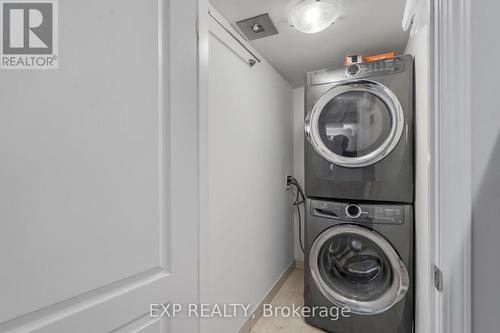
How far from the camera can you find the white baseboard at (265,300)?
68.1 inches

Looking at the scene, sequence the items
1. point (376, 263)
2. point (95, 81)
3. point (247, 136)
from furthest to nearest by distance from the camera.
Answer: point (247, 136)
point (376, 263)
point (95, 81)

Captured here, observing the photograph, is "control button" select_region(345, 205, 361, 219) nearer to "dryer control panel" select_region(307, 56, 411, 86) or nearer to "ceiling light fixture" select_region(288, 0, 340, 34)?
"dryer control panel" select_region(307, 56, 411, 86)

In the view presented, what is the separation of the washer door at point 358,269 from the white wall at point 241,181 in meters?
0.52

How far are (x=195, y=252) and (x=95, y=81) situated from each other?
2.42 ft

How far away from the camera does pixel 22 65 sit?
22.1 inches

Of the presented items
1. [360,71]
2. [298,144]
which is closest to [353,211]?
[360,71]

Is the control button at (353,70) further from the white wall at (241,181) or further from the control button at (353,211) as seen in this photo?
the control button at (353,211)

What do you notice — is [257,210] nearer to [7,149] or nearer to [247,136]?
[247,136]

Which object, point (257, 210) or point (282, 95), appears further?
point (282, 95)

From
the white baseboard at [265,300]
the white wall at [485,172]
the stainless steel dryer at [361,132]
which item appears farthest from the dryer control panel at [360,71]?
the white baseboard at [265,300]

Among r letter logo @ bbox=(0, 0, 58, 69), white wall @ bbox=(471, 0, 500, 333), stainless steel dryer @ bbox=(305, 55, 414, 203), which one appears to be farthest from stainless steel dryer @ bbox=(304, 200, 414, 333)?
r letter logo @ bbox=(0, 0, 58, 69)

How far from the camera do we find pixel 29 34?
23.6 inches

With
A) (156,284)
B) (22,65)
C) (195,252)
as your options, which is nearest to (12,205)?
(22,65)

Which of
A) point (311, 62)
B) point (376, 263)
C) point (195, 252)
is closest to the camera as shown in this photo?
point (195, 252)
